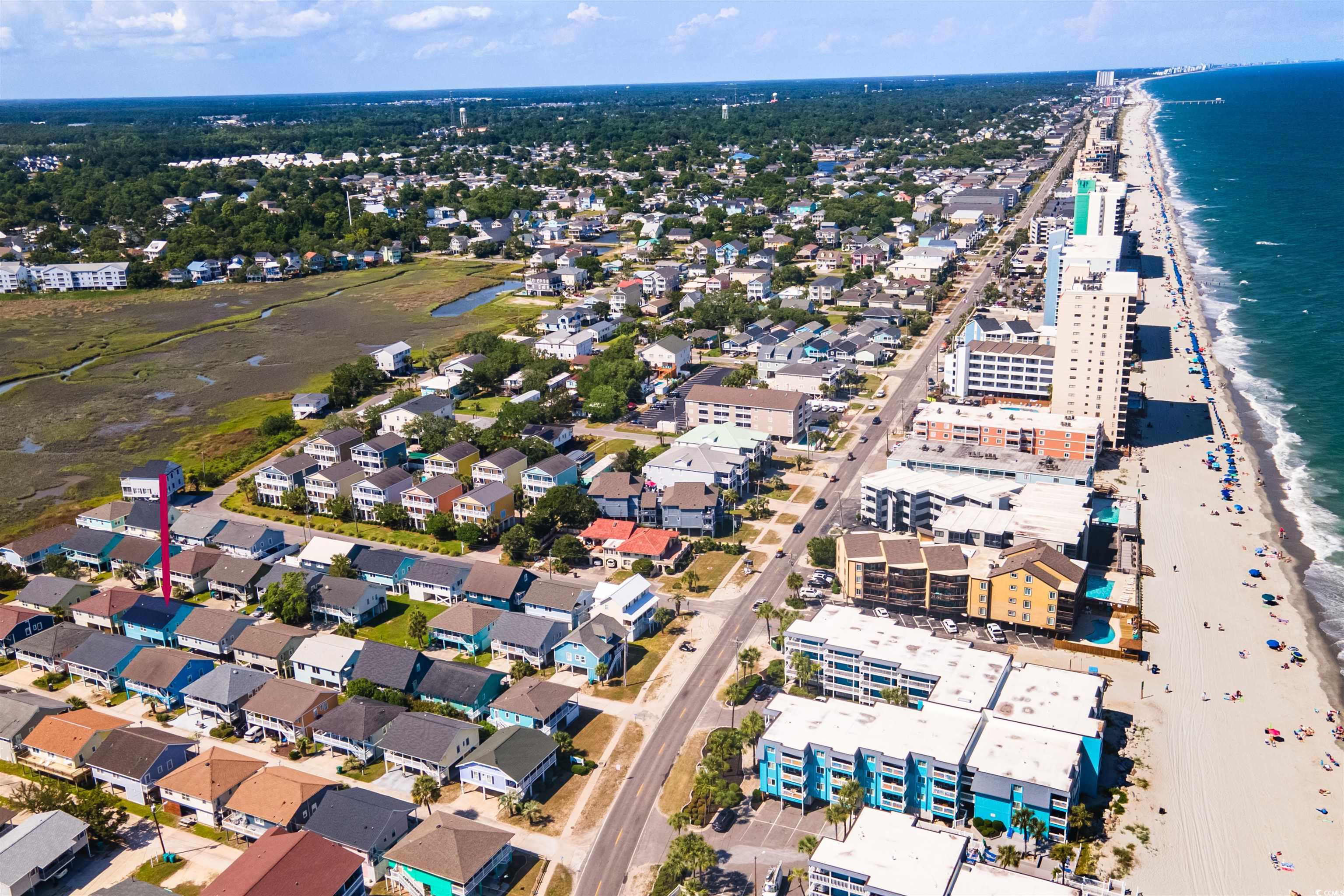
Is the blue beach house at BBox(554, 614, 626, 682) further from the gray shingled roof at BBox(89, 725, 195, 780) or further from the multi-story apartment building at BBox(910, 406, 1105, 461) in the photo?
the multi-story apartment building at BBox(910, 406, 1105, 461)

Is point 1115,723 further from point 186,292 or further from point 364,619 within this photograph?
point 186,292

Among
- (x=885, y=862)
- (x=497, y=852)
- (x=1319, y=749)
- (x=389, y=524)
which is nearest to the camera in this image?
(x=885, y=862)

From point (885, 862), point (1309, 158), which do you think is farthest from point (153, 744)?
point (1309, 158)

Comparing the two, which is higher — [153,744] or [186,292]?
[186,292]

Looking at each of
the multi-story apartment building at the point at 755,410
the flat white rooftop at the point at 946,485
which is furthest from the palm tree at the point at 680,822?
the multi-story apartment building at the point at 755,410

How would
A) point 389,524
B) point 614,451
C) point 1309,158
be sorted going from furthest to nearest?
point 1309,158 → point 614,451 → point 389,524

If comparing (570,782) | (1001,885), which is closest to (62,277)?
(570,782)

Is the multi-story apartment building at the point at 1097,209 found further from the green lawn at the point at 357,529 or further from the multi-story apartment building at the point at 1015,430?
the green lawn at the point at 357,529
